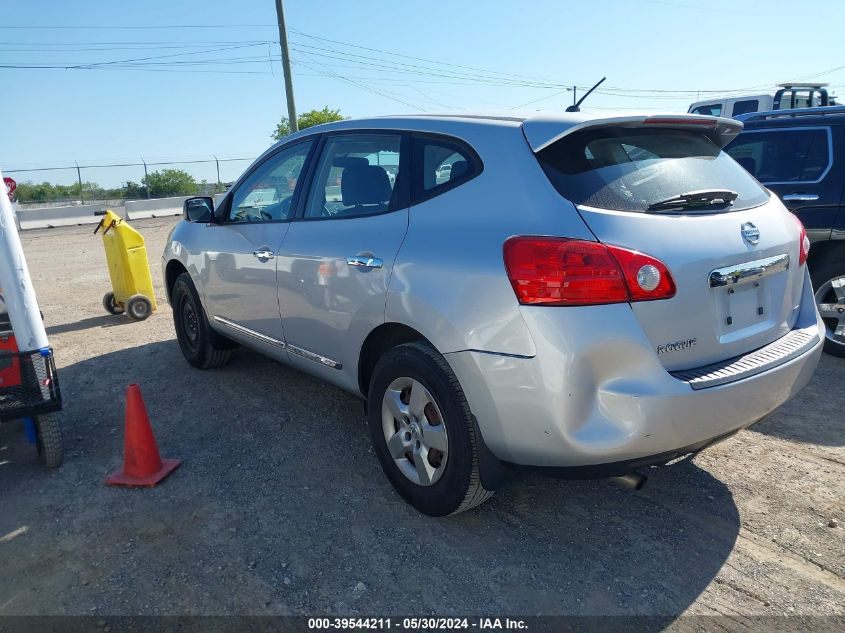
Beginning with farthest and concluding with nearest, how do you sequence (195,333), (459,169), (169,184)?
(169,184) < (195,333) < (459,169)

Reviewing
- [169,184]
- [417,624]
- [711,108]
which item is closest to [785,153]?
[417,624]

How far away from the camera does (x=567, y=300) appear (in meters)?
2.36

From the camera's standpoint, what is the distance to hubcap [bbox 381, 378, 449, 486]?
2896mm

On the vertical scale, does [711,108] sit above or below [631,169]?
above

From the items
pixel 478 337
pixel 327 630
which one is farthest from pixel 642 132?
pixel 327 630

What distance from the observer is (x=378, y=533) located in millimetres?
2996

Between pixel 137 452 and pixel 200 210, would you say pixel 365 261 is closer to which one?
pixel 137 452

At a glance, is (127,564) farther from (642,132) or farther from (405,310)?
(642,132)

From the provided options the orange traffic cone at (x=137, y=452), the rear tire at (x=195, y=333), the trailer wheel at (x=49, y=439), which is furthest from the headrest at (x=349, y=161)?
the trailer wheel at (x=49, y=439)

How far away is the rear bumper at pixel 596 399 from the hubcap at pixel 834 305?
10.8 feet

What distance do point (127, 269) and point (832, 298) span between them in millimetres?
7257

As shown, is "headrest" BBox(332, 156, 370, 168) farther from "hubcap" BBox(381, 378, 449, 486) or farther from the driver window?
"hubcap" BBox(381, 378, 449, 486)

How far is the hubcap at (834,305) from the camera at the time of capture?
5121mm

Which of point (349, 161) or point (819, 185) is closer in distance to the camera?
point (349, 161)
